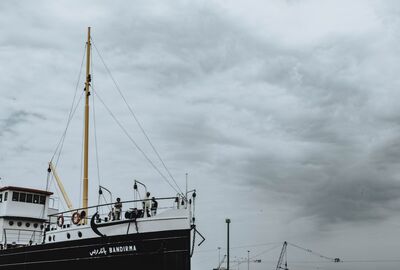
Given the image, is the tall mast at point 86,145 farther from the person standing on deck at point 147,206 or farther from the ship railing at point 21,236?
the ship railing at point 21,236

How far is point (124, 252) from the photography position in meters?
26.6

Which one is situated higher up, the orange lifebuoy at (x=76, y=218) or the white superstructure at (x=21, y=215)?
the white superstructure at (x=21, y=215)

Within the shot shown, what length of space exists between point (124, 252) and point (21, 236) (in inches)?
560

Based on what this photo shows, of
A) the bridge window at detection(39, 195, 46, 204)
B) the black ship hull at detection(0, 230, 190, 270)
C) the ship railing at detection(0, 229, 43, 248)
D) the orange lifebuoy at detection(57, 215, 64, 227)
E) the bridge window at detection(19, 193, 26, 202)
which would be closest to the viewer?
the black ship hull at detection(0, 230, 190, 270)

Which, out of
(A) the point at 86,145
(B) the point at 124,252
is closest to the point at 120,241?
(B) the point at 124,252

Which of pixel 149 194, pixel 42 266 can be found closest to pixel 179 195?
pixel 149 194

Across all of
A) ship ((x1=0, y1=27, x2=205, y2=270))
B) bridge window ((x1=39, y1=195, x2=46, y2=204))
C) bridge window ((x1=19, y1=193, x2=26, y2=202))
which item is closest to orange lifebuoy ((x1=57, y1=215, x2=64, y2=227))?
ship ((x1=0, y1=27, x2=205, y2=270))

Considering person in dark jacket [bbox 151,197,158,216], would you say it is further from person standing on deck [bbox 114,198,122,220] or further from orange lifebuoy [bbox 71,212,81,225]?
orange lifebuoy [bbox 71,212,81,225]

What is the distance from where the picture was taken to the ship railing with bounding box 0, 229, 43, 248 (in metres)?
36.3

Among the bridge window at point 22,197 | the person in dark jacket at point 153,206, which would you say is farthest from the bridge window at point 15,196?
the person in dark jacket at point 153,206

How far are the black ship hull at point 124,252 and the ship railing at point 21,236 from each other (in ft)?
25.3

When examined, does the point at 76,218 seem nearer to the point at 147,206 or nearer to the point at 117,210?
the point at 117,210

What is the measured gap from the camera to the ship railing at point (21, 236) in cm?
3627

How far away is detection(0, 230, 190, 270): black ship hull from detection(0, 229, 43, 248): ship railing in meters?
7.72
